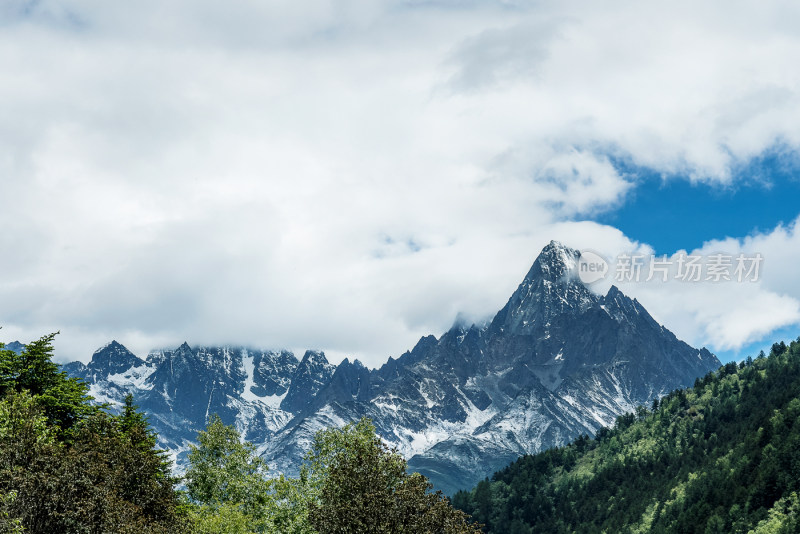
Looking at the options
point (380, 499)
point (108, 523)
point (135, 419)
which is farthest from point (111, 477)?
point (135, 419)

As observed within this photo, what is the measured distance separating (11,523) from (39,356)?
47.2m

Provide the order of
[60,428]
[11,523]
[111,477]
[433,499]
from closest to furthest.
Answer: [11,523]
[433,499]
[111,477]
[60,428]

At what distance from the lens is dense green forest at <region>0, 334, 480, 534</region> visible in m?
54.3

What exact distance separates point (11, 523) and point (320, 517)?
20.1 metres

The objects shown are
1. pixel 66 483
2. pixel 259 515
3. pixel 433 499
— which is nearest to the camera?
pixel 66 483

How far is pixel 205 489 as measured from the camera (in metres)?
102

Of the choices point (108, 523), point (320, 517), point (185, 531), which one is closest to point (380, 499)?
point (320, 517)

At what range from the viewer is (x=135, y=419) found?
10138cm

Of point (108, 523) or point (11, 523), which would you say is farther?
point (108, 523)

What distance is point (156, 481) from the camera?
3120 inches

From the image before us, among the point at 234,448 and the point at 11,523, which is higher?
the point at 234,448

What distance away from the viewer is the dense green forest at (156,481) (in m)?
54.3

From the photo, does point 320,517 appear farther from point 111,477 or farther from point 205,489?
point 205,489

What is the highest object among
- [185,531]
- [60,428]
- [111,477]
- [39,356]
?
[39,356]
